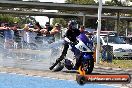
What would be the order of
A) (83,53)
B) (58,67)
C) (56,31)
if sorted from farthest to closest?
1. (56,31)
2. (58,67)
3. (83,53)

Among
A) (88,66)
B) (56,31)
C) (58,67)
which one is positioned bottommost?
(58,67)

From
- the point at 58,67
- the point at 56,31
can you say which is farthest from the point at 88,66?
the point at 56,31

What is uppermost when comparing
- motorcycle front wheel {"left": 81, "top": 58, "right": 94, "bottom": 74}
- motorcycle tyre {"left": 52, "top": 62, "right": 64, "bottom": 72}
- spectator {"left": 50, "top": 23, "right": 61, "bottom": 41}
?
spectator {"left": 50, "top": 23, "right": 61, "bottom": 41}

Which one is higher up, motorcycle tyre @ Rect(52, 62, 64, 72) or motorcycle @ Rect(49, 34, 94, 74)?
motorcycle @ Rect(49, 34, 94, 74)

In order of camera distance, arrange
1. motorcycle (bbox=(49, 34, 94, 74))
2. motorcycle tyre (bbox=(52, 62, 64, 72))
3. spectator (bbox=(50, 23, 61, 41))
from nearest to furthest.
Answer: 1. motorcycle (bbox=(49, 34, 94, 74))
2. motorcycle tyre (bbox=(52, 62, 64, 72))
3. spectator (bbox=(50, 23, 61, 41))

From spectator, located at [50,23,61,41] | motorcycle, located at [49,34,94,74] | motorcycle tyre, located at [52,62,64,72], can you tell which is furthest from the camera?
spectator, located at [50,23,61,41]

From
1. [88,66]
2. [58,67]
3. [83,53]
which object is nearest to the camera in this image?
[88,66]

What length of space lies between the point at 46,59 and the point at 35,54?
2.59 ft

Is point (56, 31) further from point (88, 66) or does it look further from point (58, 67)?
point (88, 66)

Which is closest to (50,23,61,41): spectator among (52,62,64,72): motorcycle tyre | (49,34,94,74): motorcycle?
(52,62,64,72): motorcycle tyre

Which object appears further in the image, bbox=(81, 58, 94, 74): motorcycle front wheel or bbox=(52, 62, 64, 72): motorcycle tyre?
bbox=(52, 62, 64, 72): motorcycle tyre

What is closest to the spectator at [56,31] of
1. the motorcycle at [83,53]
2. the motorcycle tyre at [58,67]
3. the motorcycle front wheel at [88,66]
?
the motorcycle tyre at [58,67]

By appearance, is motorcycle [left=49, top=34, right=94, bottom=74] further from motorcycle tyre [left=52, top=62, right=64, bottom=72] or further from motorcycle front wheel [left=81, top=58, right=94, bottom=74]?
motorcycle tyre [left=52, top=62, right=64, bottom=72]

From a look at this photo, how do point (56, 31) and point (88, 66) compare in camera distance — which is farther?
point (56, 31)
